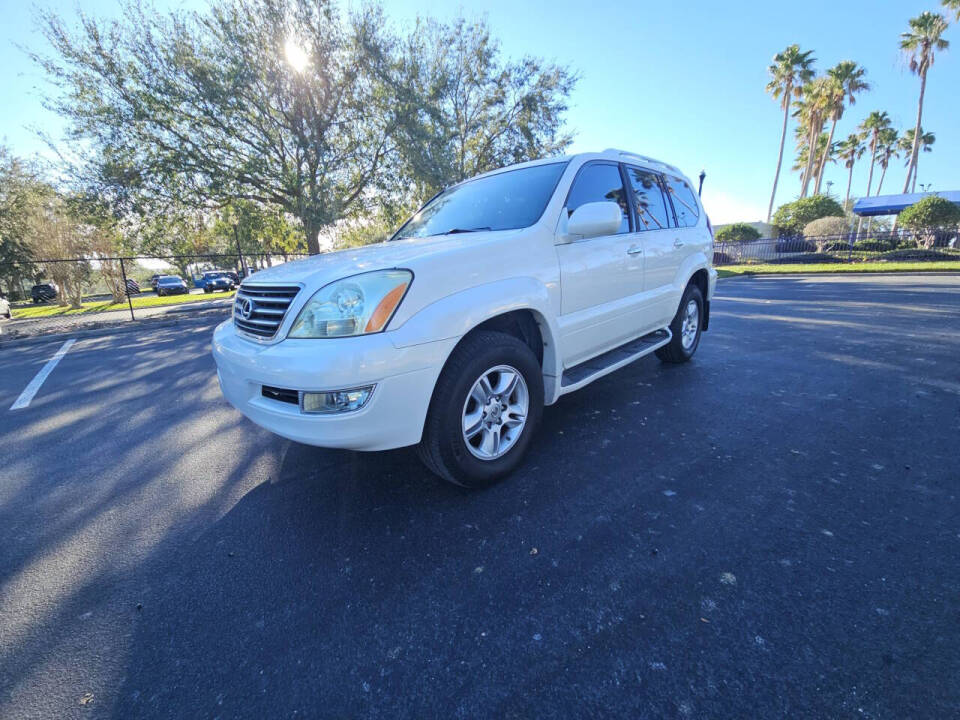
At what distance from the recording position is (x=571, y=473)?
2.52 m

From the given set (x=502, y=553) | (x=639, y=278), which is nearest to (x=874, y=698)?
(x=502, y=553)

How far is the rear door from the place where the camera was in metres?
2.80

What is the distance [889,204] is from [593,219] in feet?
172

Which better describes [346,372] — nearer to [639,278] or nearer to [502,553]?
[502,553]

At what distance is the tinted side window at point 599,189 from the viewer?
2969 millimetres

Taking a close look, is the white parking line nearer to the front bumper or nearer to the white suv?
the white suv

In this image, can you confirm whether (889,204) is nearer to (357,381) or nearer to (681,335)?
(681,335)

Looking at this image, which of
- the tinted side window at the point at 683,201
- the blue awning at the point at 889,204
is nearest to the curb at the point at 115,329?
the tinted side window at the point at 683,201

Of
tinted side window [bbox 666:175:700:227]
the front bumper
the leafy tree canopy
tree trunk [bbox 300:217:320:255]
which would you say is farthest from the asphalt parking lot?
the leafy tree canopy

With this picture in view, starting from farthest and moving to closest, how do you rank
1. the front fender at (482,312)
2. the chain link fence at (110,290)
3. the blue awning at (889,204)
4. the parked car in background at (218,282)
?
the blue awning at (889,204)
the parked car in background at (218,282)
the chain link fence at (110,290)
the front fender at (482,312)

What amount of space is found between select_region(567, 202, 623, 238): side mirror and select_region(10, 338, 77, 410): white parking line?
5559 millimetres

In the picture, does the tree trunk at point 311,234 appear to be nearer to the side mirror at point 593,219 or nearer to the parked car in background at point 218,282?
the side mirror at point 593,219

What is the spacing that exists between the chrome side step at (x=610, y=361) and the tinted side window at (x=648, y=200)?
101 centimetres

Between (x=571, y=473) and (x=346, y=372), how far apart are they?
1.45m
